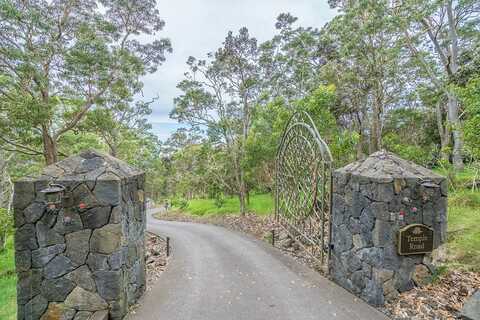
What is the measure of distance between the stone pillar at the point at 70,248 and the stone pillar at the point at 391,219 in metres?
3.86

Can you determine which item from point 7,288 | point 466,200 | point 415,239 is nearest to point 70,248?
point 415,239

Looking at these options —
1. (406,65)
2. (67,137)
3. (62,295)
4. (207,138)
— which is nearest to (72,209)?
(62,295)

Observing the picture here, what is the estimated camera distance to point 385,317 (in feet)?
12.3

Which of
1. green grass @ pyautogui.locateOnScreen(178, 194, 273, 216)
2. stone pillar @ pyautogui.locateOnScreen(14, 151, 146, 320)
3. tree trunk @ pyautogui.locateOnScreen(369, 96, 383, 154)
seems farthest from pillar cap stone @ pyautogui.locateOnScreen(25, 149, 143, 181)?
tree trunk @ pyautogui.locateOnScreen(369, 96, 383, 154)

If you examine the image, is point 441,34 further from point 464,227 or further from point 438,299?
point 438,299

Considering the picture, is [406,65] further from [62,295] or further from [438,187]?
[62,295]

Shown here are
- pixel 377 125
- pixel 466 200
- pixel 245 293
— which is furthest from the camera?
pixel 377 125

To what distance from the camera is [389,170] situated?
4082 mm

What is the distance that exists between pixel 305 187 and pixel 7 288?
873 centimetres

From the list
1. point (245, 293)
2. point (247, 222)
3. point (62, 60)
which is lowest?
point (247, 222)

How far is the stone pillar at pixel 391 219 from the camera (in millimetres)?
3938

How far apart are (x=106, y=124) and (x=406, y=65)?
47.8 feet

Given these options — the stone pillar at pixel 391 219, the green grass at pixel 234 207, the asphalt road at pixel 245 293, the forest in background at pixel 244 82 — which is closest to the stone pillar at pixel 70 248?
the asphalt road at pixel 245 293

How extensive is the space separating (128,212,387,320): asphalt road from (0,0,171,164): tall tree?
671 cm
